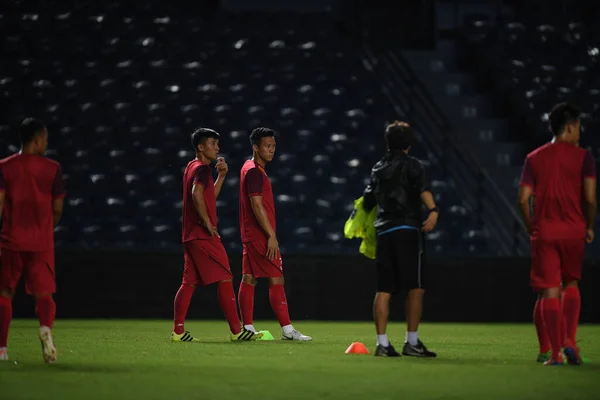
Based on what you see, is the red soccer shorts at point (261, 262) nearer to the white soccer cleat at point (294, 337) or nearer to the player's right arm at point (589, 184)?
the white soccer cleat at point (294, 337)

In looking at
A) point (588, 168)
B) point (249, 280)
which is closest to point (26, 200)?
point (249, 280)

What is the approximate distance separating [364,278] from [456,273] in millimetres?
1213

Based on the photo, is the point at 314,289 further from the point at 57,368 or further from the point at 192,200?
the point at 57,368

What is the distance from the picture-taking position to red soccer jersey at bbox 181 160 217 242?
1030cm

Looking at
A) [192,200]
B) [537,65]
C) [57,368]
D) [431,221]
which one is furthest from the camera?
[537,65]

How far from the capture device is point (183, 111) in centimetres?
1906

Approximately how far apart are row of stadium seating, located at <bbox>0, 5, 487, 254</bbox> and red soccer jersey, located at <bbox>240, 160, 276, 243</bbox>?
20.3ft

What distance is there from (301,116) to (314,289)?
4227mm

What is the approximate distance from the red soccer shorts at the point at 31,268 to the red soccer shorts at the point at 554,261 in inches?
123

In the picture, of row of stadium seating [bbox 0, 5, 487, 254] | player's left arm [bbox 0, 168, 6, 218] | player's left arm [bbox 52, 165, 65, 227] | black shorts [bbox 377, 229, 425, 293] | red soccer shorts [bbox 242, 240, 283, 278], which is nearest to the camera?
player's left arm [bbox 0, 168, 6, 218]

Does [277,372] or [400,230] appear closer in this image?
[277,372]

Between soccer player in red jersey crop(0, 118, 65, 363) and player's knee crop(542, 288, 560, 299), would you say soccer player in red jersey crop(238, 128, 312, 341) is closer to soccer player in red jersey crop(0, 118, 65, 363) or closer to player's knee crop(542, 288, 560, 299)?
soccer player in red jersey crop(0, 118, 65, 363)

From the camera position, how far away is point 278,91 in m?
19.5

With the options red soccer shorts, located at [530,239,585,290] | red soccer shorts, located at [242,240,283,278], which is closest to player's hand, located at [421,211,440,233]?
red soccer shorts, located at [530,239,585,290]
